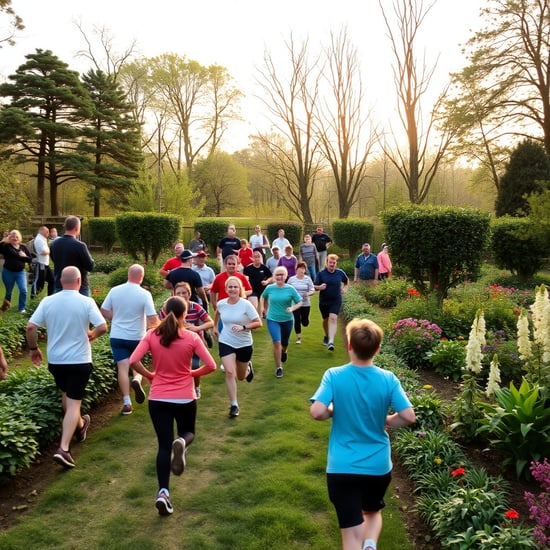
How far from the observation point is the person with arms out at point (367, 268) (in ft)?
51.9

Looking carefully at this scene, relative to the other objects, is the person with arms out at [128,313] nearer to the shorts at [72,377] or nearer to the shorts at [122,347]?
the shorts at [122,347]

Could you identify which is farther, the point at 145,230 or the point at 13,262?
the point at 145,230

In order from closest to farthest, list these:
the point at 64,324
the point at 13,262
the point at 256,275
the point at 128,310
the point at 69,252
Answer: the point at 64,324
the point at 128,310
the point at 69,252
the point at 256,275
the point at 13,262

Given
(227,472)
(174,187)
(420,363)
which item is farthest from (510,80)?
(227,472)

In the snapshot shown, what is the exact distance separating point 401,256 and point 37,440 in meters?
8.77

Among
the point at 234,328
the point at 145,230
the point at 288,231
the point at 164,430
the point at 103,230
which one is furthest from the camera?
the point at 288,231

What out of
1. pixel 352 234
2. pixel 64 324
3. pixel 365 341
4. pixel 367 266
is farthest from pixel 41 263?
pixel 352 234

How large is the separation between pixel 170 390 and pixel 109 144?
3678 cm

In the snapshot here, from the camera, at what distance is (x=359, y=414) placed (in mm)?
2998

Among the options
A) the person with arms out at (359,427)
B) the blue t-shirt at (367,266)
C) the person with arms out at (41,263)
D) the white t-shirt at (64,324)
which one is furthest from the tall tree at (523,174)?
the person with arms out at (359,427)

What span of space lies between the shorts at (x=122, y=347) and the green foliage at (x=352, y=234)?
2276 centimetres

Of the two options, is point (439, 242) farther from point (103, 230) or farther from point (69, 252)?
point (103, 230)

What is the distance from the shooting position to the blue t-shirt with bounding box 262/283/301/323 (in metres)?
8.26

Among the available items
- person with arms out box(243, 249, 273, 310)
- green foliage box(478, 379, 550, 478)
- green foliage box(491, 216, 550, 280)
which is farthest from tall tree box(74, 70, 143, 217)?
green foliage box(478, 379, 550, 478)
